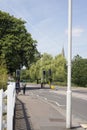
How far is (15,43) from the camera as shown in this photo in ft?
223

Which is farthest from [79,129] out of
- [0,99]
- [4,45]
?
[4,45]

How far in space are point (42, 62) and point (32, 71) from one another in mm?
4684

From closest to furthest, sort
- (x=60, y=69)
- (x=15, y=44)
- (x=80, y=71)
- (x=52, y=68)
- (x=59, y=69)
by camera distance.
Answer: (x=15, y=44), (x=80, y=71), (x=60, y=69), (x=59, y=69), (x=52, y=68)

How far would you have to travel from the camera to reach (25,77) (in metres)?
154

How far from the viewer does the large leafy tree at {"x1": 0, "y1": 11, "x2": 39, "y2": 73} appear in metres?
66.6

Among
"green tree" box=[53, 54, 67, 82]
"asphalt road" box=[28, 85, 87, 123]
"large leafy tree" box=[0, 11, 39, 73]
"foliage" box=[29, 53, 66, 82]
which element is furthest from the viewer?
"green tree" box=[53, 54, 67, 82]

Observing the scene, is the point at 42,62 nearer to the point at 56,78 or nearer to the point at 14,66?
the point at 56,78

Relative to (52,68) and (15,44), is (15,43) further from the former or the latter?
(52,68)

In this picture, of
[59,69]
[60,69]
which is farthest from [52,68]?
[60,69]

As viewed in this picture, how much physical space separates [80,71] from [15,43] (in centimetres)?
3375

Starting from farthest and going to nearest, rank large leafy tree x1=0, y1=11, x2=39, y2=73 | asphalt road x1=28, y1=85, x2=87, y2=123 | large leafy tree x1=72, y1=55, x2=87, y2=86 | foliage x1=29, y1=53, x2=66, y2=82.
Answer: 1. foliage x1=29, y1=53, x2=66, y2=82
2. large leafy tree x1=72, y1=55, x2=87, y2=86
3. large leafy tree x1=0, y1=11, x2=39, y2=73
4. asphalt road x1=28, y1=85, x2=87, y2=123

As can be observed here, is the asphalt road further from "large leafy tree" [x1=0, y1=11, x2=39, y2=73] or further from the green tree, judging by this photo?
the green tree

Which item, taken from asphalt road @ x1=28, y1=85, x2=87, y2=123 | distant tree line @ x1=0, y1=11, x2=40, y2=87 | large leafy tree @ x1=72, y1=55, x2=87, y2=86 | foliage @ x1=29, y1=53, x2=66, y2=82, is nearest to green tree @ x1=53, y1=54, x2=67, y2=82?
foliage @ x1=29, y1=53, x2=66, y2=82

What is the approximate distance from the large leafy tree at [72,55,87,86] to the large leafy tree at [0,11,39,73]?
27.4 m
